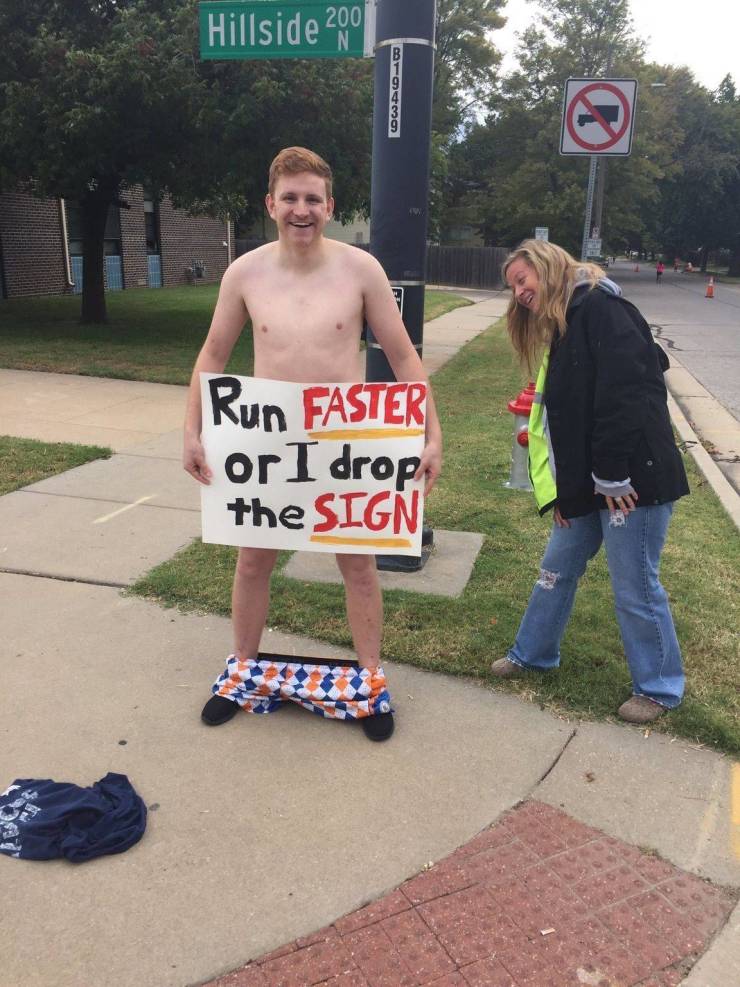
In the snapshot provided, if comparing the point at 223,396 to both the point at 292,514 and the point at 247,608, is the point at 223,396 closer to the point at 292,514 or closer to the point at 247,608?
the point at 292,514

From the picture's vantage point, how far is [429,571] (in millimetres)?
4438

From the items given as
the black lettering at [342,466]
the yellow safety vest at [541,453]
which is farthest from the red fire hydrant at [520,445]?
the black lettering at [342,466]

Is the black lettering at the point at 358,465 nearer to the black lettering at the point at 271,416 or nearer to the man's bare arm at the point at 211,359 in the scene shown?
the black lettering at the point at 271,416

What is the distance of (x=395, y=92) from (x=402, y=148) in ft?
0.84

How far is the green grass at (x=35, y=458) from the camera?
19.1ft

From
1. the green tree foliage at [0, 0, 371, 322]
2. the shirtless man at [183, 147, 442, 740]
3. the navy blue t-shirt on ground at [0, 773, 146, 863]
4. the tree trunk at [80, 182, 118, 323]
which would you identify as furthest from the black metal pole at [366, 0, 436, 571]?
the tree trunk at [80, 182, 118, 323]

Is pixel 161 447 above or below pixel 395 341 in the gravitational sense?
below

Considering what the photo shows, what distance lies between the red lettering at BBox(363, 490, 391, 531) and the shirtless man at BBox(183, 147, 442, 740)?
0.15 m

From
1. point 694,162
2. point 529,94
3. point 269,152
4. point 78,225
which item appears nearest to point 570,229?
point 529,94

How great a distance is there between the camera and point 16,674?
3.32 meters

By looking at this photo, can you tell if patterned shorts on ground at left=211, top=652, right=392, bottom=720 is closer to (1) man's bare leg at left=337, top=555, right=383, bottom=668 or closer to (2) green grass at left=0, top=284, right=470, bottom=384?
(1) man's bare leg at left=337, top=555, right=383, bottom=668

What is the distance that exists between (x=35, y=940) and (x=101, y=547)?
9.07ft

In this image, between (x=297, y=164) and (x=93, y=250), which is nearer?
(x=297, y=164)

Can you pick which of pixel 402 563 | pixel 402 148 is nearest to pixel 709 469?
pixel 402 563
